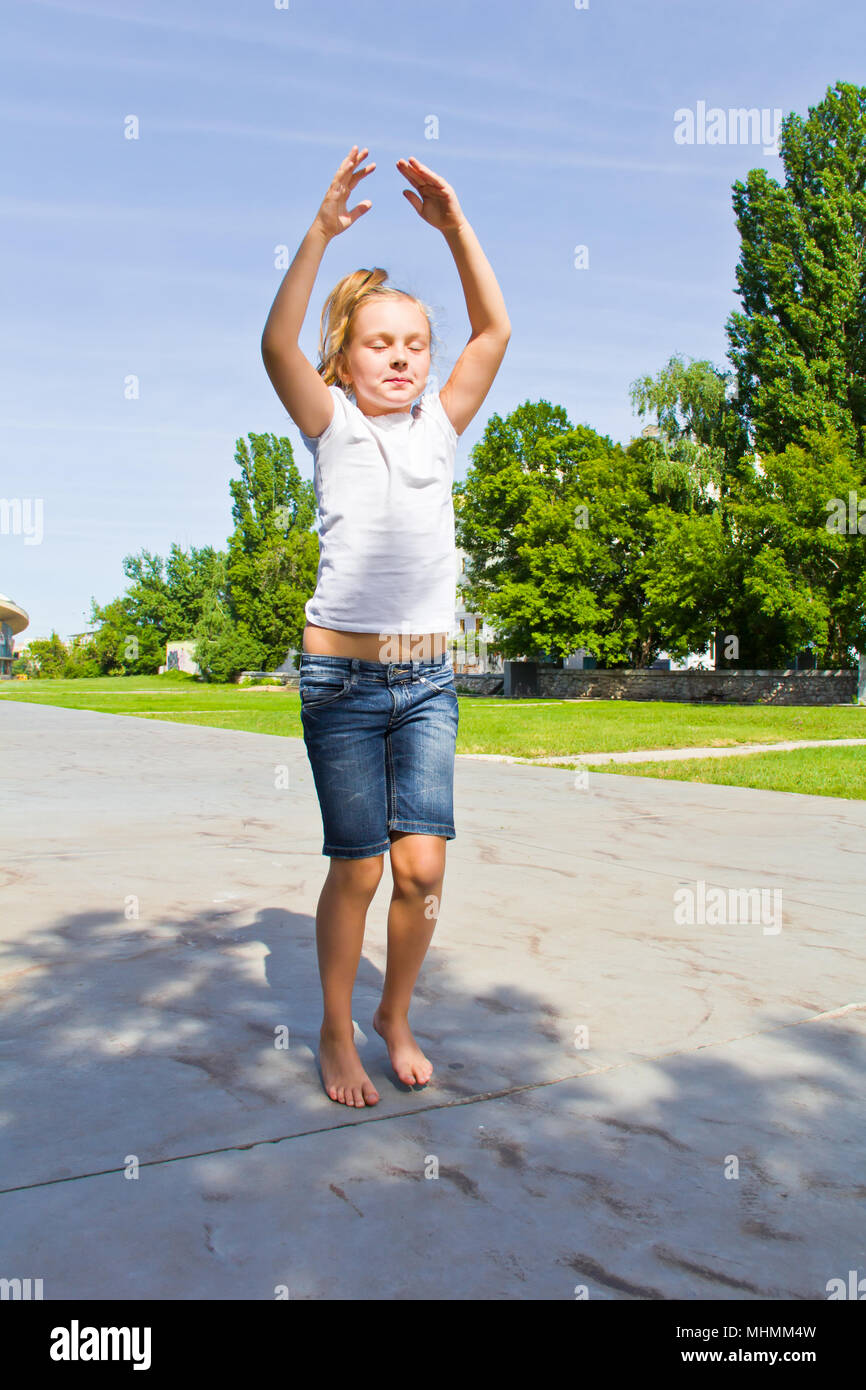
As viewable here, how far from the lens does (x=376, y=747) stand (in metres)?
2.51

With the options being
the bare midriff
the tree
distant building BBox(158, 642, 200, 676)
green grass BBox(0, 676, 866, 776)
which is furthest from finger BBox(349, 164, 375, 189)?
distant building BBox(158, 642, 200, 676)

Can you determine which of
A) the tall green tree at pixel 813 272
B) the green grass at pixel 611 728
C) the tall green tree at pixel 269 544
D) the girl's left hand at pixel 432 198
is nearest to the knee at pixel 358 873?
the girl's left hand at pixel 432 198

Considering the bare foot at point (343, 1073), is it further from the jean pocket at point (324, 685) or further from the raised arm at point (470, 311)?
the raised arm at point (470, 311)

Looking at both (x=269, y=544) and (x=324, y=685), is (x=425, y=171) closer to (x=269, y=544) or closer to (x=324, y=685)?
(x=324, y=685)

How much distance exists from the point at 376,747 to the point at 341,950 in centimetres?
49

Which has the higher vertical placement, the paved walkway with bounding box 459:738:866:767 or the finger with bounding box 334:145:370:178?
the finger with bounding box 334:145:370:178

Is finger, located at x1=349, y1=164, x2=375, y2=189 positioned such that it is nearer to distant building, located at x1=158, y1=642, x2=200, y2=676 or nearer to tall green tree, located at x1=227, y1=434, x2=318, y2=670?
tall green tree, located at x1=227, y1=434, x2=318, y2=670

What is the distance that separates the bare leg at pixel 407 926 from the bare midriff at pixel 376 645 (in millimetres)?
417

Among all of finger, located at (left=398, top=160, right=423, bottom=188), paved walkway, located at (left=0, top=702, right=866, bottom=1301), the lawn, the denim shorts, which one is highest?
finger, located at (left=398, top=160, right=423, bottom=188)

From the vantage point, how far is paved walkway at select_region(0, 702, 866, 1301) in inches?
69.1

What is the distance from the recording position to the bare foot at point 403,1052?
8.10 feet

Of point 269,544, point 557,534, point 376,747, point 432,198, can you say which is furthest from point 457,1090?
point 269,544
